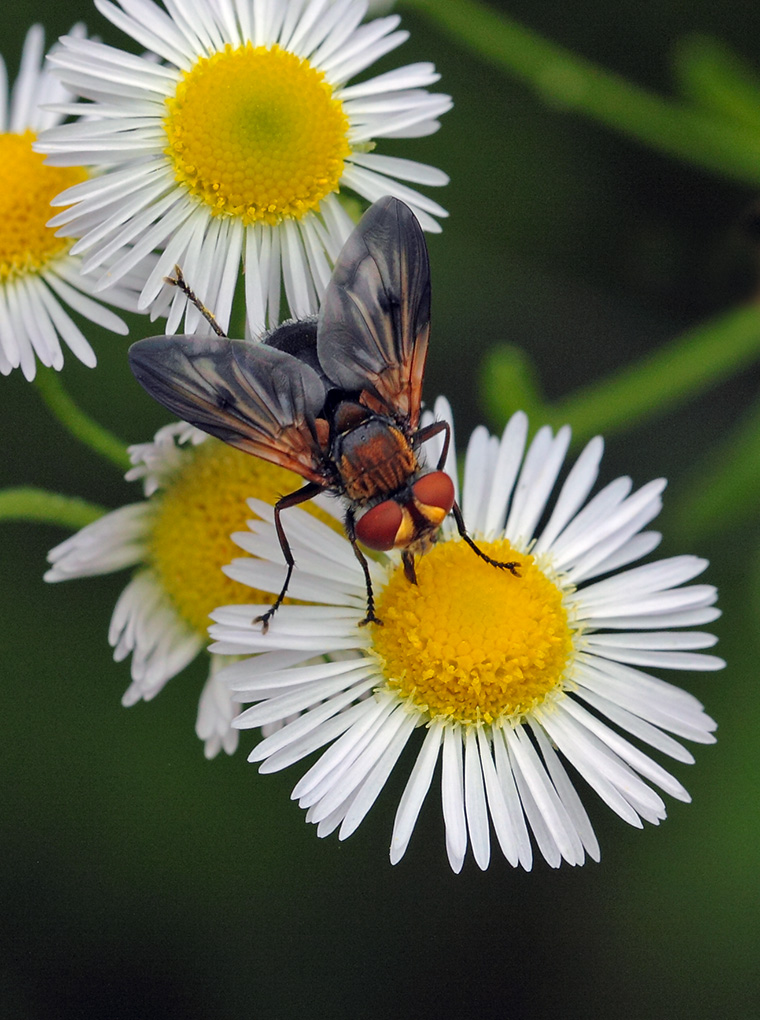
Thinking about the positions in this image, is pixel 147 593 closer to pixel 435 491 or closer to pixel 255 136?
pixel 435 491

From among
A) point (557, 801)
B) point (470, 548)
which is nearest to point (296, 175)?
point (470, 548)

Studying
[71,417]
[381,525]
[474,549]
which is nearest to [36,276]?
[71,417]

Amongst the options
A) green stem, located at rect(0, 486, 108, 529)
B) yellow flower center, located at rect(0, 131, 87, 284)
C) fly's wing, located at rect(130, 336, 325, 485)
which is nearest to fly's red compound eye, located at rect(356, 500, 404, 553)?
fly's wing, located at rect(130, 336, 325, 485)

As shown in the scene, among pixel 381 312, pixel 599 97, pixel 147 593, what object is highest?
pixel 599 97

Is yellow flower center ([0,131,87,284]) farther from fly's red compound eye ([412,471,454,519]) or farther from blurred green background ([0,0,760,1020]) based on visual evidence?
blurred green background ([0,0,760,1020])

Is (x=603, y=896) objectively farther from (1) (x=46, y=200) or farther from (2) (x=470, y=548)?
(1) (x=46, y=200)

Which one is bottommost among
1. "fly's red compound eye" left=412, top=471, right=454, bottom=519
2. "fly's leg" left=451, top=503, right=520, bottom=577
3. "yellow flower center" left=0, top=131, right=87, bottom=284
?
"fly's leg" left=451, top=503, right=520, bottom=577
